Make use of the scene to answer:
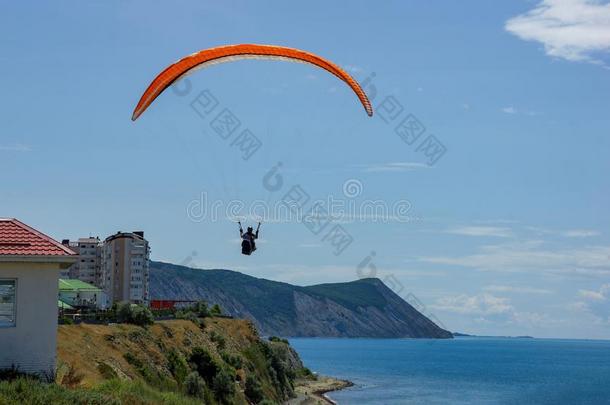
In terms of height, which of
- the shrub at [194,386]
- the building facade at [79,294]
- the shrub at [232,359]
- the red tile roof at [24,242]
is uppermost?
the building facade at [79,294]

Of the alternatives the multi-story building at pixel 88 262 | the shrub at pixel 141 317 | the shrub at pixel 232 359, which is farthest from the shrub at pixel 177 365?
the multi-story building at pixel 88 262

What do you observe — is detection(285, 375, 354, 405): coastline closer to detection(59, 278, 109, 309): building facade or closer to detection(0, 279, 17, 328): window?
detection(59, 278, 109, 309): building facade

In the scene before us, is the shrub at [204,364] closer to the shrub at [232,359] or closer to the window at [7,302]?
the shrub at [232,359]

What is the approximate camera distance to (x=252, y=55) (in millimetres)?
28203

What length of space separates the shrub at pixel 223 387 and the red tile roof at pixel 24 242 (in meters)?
42.4

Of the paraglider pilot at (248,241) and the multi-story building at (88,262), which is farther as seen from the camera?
the multi-story building at (88,262)

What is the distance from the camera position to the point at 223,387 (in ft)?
213

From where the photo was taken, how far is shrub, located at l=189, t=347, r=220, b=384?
65875 millimetres

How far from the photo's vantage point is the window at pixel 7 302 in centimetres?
2211

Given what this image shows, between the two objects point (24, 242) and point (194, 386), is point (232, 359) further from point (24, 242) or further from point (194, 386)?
point (24, 242)

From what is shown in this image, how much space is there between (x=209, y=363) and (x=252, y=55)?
42.9 meters

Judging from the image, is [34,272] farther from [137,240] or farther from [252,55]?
[137,240]

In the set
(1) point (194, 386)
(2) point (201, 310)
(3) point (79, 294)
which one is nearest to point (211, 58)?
(1) point (194, 386)

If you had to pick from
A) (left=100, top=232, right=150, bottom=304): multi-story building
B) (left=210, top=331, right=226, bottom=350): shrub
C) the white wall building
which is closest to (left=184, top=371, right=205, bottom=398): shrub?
(left=210, top=331, right=226, bottom=350): shrub
